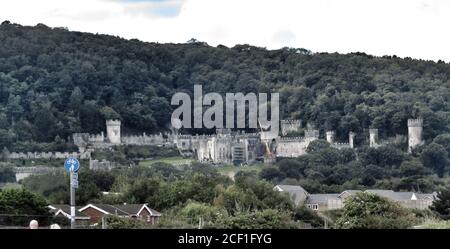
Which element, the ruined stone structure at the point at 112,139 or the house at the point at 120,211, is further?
the ruined stone structure at the point at 112,139

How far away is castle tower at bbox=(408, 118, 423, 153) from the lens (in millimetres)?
105188

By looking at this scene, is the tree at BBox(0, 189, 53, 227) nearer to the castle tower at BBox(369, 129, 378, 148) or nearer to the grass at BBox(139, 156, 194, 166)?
the grass at BBox(139, 156, 194, 166)

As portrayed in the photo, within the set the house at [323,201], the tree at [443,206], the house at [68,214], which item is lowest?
the house at [323,201]

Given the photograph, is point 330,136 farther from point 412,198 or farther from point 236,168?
point 412,198

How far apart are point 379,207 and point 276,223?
3426 mm

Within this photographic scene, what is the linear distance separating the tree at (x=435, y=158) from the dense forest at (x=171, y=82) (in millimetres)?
10140

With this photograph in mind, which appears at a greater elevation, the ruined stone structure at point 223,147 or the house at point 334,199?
the ruined stone structure at point 223,147

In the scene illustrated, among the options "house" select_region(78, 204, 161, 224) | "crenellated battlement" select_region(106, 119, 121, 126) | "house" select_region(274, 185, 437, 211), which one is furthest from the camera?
"crenellated battlement" select_region(106, 119, 121, 126)

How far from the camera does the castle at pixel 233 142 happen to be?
10688 cm

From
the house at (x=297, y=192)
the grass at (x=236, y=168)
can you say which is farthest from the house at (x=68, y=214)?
the grass at (x=236, y=168)

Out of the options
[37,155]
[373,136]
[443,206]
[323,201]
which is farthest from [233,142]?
[443,206]

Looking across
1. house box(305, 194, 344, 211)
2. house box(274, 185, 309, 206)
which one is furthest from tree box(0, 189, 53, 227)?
house box(274, 185, 309, 206)

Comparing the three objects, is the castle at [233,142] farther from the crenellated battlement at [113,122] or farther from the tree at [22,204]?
the tree at [22,204]

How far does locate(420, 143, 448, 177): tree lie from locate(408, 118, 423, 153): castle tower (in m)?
7.79
